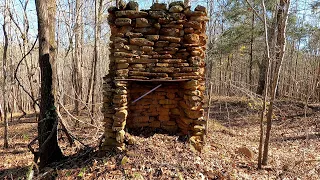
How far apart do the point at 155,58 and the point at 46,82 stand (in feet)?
8.78

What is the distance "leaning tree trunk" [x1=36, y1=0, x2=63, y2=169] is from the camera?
563 centimetres

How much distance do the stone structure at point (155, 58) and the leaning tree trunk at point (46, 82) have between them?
4.63 ft

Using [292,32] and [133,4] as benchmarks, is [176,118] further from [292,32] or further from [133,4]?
[292,32]

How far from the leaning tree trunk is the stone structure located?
4.63 ft

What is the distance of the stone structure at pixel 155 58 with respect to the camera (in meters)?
5.25

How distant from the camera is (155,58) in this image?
5.42m

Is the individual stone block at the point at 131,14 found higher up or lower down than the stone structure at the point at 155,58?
higher up

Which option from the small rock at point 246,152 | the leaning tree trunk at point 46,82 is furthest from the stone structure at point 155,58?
the small rock at point 246,152

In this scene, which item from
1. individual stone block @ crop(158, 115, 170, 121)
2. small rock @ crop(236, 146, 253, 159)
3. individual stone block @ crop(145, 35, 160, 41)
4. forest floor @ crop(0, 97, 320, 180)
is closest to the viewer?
forest floor @ crop(0, 97, 320, 180)

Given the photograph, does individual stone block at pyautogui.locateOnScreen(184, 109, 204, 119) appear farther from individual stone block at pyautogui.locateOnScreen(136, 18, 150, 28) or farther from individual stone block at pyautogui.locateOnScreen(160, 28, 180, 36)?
individual stone block at pyautogui.locateOnScreen(136, 18, 150, 28)

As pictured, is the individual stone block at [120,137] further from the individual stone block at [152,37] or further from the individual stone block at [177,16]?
the individual stone block at [177,16]

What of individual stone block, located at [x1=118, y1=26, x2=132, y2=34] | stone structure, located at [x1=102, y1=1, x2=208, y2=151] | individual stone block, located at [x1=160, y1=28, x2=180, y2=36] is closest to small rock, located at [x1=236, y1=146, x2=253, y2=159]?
stone structure, located at [x1=102, y1=1, x2=208, y2=151]

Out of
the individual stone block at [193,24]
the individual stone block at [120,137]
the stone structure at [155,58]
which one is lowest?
the individual stone block at [120,137]

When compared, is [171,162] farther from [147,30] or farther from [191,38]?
[147,30]
